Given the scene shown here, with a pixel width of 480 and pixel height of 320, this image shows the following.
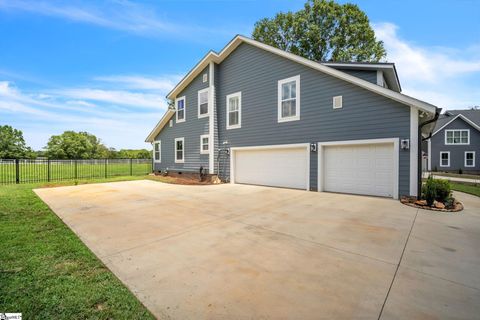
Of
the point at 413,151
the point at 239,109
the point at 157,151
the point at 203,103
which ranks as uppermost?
the point at 203,103

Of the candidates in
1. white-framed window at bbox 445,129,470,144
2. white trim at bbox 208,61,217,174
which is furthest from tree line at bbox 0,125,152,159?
white-framed window at bbox 445,129,470,144

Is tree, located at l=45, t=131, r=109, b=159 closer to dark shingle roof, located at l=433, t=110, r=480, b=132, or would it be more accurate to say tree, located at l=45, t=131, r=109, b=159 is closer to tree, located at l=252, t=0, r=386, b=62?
tree, located at l=252, t=0, r=386, b=62

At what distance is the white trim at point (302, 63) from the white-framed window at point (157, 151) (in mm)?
3778

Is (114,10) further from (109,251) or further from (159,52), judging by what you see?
(109,251)

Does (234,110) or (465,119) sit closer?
(234,110)

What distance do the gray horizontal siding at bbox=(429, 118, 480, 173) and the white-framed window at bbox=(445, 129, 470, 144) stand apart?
271mm

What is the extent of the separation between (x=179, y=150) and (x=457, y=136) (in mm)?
26166

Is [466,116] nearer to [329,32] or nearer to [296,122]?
[329,32]

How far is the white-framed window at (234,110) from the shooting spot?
40.5 feet

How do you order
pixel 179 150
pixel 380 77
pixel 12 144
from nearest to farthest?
pixel 380 77
pixel 179 150
pixel 12 144

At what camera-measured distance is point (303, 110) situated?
991 cm

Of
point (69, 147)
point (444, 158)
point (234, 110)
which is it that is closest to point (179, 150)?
point (234, 110)

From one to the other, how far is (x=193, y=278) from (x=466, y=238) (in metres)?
4.88

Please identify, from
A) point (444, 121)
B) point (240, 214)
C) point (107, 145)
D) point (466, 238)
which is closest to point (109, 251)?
point (240, 214)
